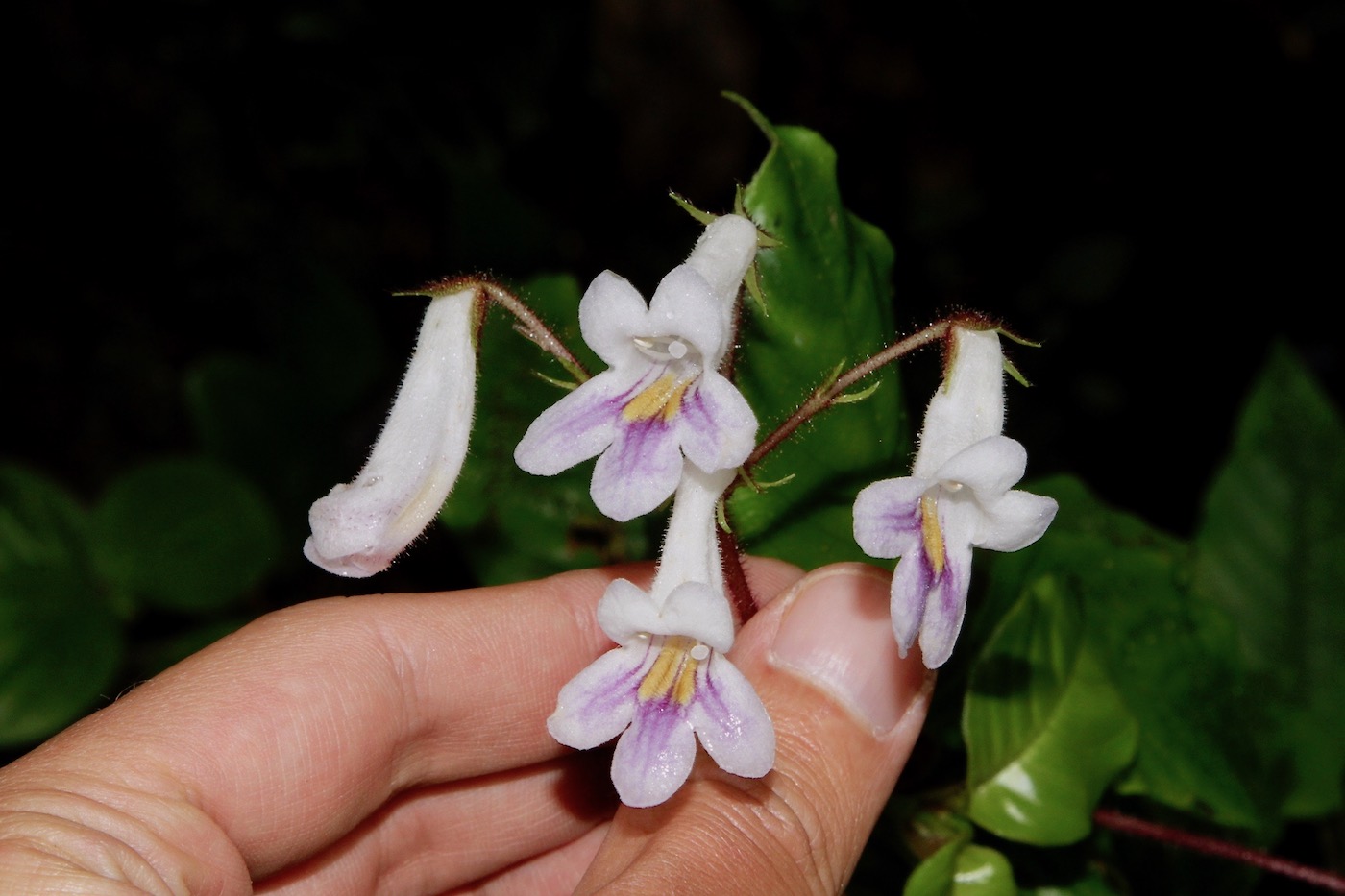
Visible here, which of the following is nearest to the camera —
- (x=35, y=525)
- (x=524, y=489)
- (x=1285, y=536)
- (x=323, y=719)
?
(x=323, y=719)

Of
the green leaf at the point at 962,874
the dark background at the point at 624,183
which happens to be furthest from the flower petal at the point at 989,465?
the dark background at the point at 624,183

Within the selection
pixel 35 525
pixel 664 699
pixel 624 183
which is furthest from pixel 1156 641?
pixel 624 183

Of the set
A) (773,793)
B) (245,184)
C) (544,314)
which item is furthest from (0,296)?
(773,793)

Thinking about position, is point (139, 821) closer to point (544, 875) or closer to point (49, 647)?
point (544, 875)

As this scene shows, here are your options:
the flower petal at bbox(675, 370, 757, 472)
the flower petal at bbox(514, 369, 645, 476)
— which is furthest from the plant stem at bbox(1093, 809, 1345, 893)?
the flower petal at bbox(514, 369, 645, 476)

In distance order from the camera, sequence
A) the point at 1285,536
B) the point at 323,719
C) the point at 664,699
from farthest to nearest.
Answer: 1. the point at 1285,536
2. the point at 323,719
3. the point at 664,699

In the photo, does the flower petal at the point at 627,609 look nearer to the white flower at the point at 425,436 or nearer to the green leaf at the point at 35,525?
the white flower at the point at 425,436

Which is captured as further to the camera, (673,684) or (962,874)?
(962,874)
